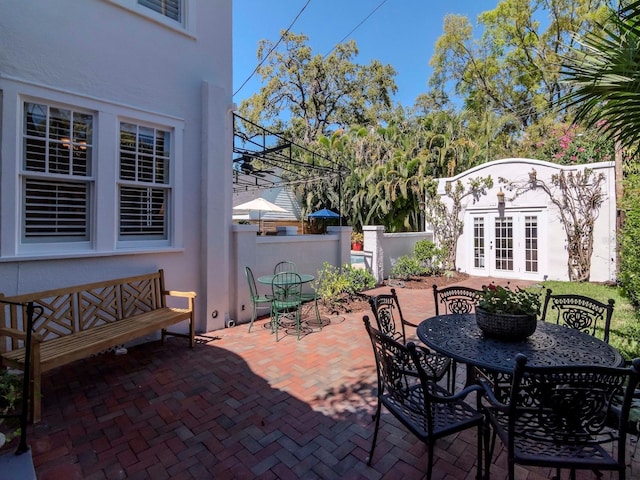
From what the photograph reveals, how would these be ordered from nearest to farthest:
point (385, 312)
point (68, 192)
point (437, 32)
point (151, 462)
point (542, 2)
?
point (151, 462) < point (385, 312) < point (68, 192) < point (542, 2) < point (437, 32)

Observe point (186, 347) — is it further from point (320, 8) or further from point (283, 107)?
point (283, 107)

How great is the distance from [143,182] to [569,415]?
5303 millimetres

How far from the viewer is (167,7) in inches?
196

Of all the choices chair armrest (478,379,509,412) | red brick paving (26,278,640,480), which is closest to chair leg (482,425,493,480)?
red brick paving (26,278,640,480)

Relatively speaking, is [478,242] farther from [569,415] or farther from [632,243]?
[569,415]

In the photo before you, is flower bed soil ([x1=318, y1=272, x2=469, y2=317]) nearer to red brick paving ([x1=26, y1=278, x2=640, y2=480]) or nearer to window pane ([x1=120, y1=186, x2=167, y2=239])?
red brick paving ([x1=26, y1=278, x2=640, y2=480])

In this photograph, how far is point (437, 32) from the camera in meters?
19.4

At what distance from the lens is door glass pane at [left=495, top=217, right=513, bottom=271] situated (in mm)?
10258

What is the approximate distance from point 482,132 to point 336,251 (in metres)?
11.1

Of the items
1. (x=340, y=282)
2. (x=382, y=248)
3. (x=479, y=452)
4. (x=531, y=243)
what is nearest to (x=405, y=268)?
(x=382, y=248)

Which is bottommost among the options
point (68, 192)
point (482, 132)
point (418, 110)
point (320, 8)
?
point (68, 192)

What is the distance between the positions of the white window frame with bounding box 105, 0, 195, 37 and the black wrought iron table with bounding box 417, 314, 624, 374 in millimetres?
5456

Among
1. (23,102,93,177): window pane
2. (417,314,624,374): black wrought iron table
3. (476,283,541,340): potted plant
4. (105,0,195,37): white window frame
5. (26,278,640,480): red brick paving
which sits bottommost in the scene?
(26,278,640,480): red brick paving

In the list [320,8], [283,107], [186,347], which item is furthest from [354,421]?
[283,107]
